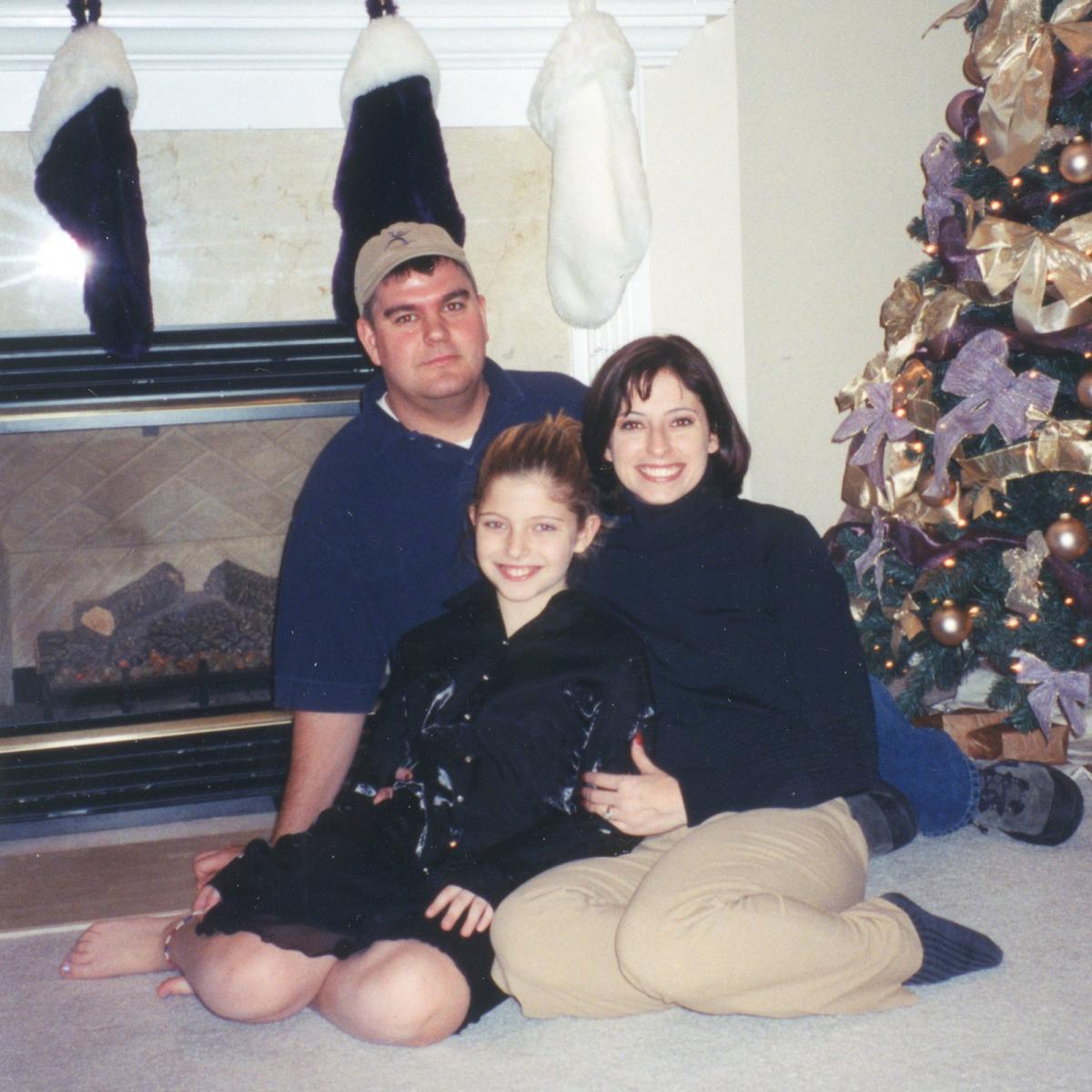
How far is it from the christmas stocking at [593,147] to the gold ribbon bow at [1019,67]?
562 mm

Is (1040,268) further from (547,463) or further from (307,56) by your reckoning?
(307,56)

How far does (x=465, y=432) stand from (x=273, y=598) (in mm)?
773

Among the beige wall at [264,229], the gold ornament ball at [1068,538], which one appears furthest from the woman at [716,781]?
the beige wall at [264,229]

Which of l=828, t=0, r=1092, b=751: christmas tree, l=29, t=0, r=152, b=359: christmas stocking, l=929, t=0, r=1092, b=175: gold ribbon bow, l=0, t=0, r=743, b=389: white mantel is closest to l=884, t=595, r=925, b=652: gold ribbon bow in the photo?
l=828, t=0, r=1092, b=751: christmas tree

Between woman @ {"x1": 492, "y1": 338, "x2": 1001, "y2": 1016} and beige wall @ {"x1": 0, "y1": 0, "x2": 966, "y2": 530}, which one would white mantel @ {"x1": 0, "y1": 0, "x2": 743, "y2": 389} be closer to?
beige wall @ {"x1": 0, "y1": 0, "x2": 966, "y2": 530}

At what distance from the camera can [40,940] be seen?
1578mm

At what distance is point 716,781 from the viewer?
4.37 ft

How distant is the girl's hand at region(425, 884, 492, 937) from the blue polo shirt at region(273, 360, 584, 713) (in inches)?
18.9

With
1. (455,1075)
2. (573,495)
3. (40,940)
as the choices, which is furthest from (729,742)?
(40,940)

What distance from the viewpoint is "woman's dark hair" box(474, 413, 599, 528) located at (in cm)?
143

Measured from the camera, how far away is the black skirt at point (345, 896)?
1.24 meters

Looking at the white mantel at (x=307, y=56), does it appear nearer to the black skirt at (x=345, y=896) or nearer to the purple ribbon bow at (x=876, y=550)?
the purple ribbon bow at (x=876, y=550)

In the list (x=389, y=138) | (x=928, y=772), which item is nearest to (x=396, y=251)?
(x=389, y=138)

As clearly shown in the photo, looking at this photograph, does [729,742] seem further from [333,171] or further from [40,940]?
[333,171]
